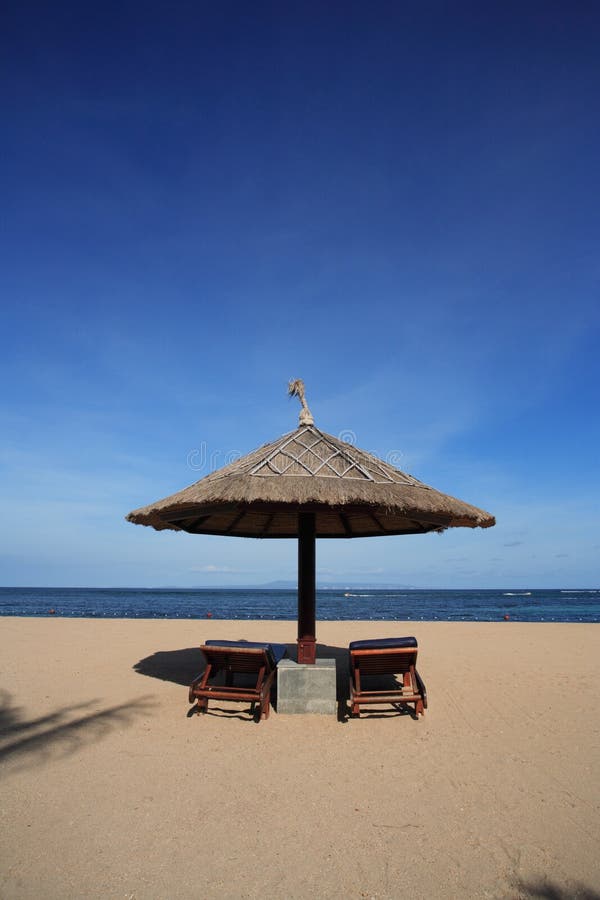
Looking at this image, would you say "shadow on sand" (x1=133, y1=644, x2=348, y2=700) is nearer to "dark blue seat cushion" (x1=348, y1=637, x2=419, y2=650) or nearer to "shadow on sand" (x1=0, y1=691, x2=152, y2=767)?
"dark blue seat cushion" (x1=348, y1=637, x2=419, y2=650)

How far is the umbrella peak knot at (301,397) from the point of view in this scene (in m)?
7.08

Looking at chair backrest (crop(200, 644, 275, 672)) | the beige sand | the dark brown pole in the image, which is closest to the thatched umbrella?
the dark brown pole

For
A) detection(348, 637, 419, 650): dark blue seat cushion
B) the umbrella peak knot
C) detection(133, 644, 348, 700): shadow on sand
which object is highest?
the umbrella peak knot

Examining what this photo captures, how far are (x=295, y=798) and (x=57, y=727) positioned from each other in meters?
2.63

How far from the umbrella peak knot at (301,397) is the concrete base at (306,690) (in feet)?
10.1

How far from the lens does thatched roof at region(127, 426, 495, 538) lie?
530 centimetres

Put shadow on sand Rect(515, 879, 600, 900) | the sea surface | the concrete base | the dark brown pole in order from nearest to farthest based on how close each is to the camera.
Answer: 1. shadow on sand Rect(515, 879, 600, 900)
2. the concrete base
3. the dark brown pole
4. the sea surface

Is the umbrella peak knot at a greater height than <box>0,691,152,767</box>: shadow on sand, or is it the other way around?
the umbrella peak knot

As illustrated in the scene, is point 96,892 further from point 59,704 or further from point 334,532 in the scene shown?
point 334,532

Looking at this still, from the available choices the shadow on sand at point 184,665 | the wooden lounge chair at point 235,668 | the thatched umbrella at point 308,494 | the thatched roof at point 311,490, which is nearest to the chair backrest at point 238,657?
the wooden lounge chair at point 235,668

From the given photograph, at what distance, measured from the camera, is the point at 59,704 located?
5695mm

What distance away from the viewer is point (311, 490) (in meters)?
5.35

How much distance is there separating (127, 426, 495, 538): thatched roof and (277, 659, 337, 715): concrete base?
1.71 metres

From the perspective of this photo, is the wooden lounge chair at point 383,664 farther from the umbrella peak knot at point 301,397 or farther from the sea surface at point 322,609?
the sea surface at point 322,609
